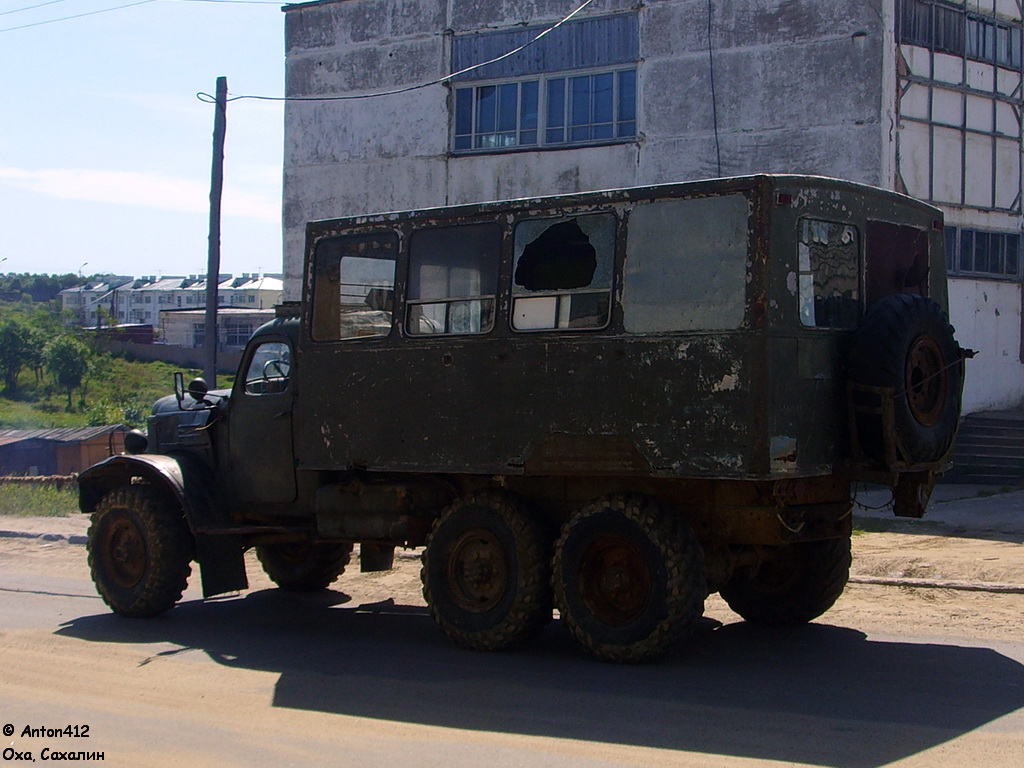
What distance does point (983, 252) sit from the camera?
24656 millimetres

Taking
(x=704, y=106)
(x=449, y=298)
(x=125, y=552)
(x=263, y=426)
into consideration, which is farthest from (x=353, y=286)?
(x=704, y=106)

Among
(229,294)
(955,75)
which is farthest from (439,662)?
(229,294)

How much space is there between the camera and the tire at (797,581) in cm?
931

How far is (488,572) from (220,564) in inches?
108

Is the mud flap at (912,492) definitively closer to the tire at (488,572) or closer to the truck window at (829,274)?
the truck window at (829,274)

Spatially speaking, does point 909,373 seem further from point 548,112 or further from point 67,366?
point 67,366

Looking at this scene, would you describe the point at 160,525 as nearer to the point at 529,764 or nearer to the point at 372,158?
the point at 529,764

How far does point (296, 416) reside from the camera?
10.4 m

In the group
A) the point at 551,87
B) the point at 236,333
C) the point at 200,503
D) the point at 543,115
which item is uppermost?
the point at 551,87

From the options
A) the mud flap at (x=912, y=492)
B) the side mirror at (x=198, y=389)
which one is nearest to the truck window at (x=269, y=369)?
the side mirror at (x=198, y=389)

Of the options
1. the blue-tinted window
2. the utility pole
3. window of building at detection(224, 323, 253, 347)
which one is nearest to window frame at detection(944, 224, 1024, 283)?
the blue-tinted window

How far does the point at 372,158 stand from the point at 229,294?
92.7 metres

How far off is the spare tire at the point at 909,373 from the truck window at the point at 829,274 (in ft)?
0.60

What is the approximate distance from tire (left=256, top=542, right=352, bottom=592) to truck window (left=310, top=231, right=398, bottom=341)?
2.72 m
